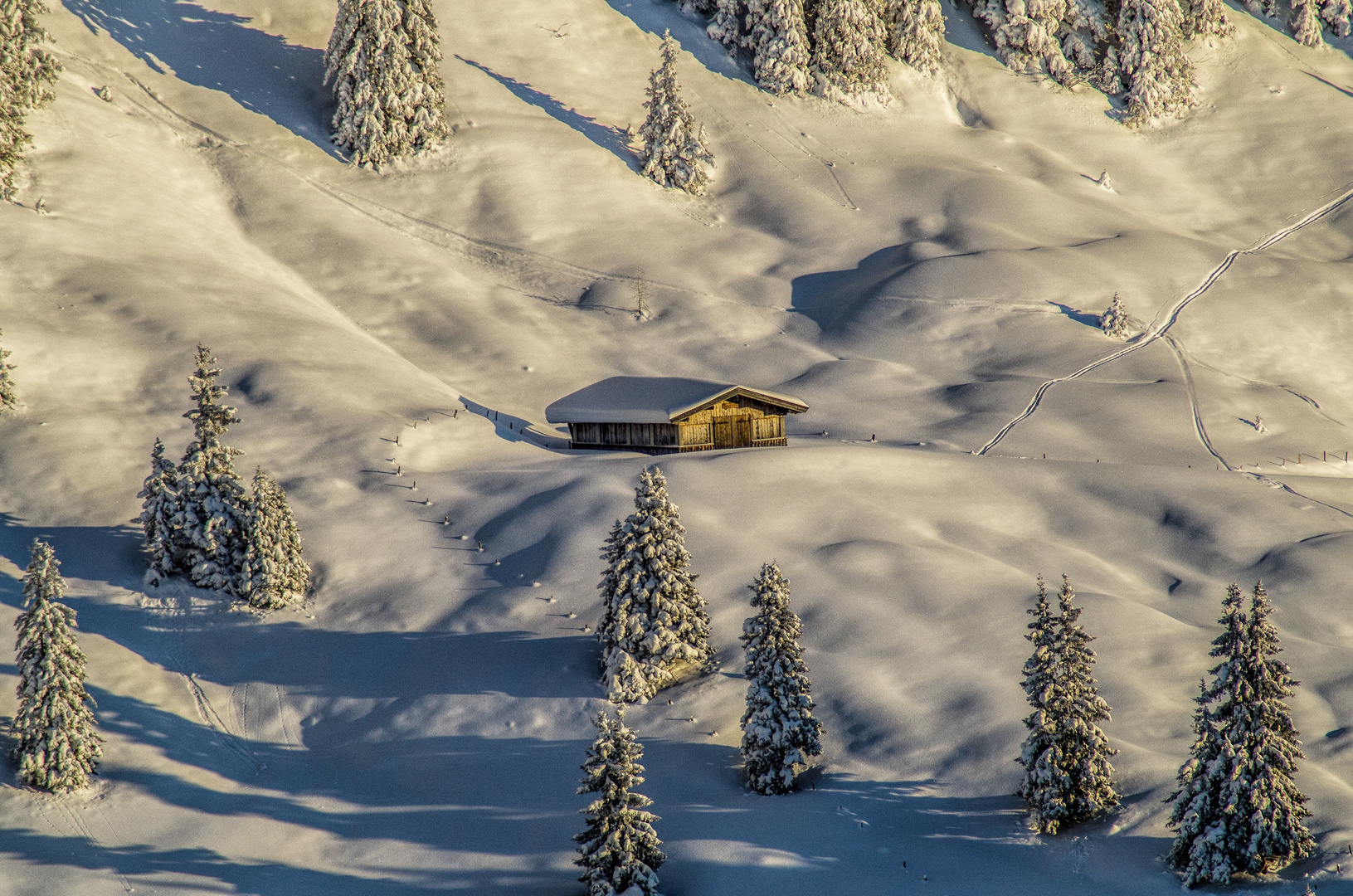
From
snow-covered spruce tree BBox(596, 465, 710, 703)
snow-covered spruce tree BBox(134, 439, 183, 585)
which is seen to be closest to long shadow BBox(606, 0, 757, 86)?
snow-covered spruce tree BBox(134, 439, 183, 585)

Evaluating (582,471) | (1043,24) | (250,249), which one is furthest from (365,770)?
(1043,24)

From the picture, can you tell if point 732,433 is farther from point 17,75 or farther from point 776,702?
point 17,75

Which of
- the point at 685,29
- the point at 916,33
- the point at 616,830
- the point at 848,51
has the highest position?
the point at 916,33

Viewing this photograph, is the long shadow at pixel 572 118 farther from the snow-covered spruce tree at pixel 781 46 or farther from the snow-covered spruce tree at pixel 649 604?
the snow-covered spruce tree at pixel 649 604

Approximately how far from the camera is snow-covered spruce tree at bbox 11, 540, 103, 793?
34.3 metres

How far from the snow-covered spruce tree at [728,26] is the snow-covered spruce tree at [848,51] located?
686 cm

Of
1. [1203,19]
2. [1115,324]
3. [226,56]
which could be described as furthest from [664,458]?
[1203,19]

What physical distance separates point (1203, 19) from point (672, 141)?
56663 millimetres

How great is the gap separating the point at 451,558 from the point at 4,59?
175 feet

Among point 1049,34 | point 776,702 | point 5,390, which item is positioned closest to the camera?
point 776,702

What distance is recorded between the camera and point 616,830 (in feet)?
98.6

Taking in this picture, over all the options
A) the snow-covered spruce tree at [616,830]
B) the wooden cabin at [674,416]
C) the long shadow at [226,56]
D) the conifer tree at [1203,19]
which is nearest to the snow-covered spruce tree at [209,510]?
the wooden cabin at [674,416]

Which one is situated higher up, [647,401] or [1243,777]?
[647,401]

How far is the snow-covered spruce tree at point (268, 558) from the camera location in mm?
43531
